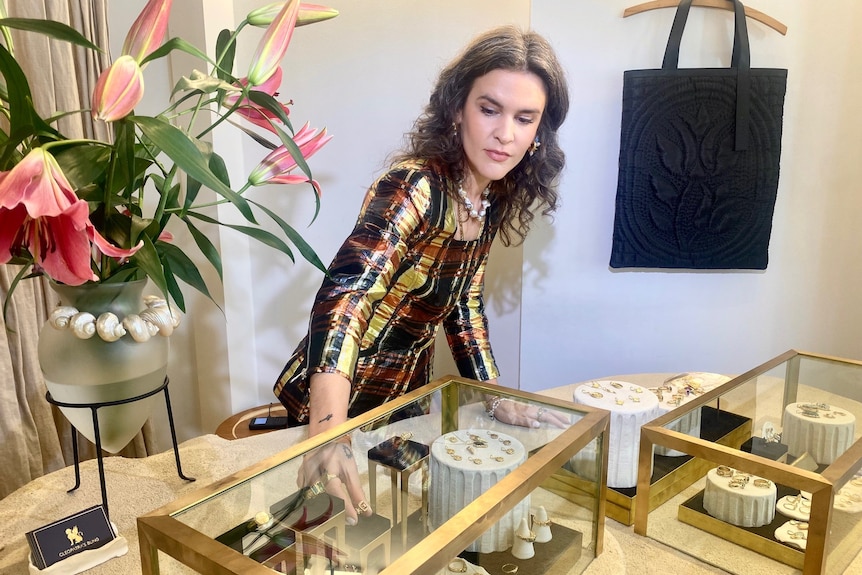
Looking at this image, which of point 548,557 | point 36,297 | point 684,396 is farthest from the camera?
point 36,297

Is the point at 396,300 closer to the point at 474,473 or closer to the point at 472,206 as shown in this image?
the point at 472,206

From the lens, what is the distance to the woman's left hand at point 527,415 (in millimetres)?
691

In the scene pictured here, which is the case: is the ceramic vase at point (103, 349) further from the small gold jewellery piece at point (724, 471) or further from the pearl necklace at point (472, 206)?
the small gold jewellery piece at point (724, 471)

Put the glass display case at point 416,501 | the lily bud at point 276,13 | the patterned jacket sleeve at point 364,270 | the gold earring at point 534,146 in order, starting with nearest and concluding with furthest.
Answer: the glass display case at point 416,501 < the lily bud at point 276,13 < the patterned jacket sleeve at point 364,270 < the gold earring at point 534,146

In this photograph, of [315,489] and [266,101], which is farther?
[266,101]

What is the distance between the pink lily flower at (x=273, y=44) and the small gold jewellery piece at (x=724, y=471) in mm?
709

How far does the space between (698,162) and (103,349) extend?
138 centimetres

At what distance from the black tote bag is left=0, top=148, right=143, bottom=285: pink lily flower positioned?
50.3 inches

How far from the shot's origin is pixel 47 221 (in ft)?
1.87

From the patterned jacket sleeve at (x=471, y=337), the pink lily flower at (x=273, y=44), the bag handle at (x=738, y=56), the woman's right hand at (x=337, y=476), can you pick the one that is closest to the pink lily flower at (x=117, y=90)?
the pink lily flower at (x=273, y=44)

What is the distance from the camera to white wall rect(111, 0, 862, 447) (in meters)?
1.52

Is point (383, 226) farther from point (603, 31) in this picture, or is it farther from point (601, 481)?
point (603, 31)

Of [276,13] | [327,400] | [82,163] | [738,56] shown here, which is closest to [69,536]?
[327,400]

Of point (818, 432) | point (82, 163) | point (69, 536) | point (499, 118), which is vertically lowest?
point (69, 536)
